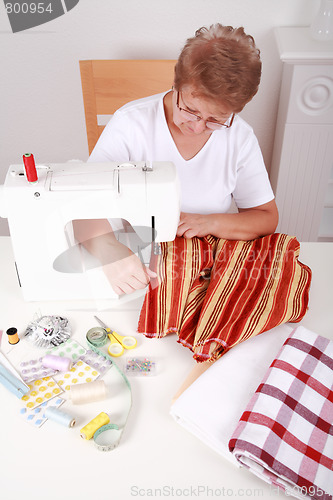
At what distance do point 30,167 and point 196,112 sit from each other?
484 mm

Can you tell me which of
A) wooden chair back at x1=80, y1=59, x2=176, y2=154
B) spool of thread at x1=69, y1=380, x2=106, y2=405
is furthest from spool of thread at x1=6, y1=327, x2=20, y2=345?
wooden chair back at x1=80, y1=59, x2=176, y2=154

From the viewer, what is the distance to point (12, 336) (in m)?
1.12

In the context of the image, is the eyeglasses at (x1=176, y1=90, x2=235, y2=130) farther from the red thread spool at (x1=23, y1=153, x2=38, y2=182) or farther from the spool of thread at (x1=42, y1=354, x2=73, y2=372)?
the spool of thread at (x1=42, y1=354, x2=73, y2=372)

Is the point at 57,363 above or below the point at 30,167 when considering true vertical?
below

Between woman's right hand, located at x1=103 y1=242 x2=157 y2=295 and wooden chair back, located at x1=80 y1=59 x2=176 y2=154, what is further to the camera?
wooden chair back, located at x1=80 y1=59 x2=176 y2=154

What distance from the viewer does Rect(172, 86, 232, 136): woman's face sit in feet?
4.00

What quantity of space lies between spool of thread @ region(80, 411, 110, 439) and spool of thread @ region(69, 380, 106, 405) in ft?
0.16

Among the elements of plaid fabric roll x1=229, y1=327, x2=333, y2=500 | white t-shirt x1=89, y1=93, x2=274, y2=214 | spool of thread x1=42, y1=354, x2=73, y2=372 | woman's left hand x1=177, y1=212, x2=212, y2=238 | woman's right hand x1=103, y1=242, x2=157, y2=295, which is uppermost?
white t-shirt x1=89, y1=93, x2=274, y2=214

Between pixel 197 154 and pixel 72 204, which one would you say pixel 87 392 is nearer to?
pixel 72 204

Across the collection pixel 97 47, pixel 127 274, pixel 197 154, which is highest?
pixel 97 47

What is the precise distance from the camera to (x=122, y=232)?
131 cm

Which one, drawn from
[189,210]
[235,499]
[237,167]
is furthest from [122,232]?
[235,499]

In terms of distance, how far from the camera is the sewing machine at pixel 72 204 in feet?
3.45

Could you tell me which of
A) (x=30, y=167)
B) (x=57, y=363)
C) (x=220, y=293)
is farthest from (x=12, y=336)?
(x=220, y=293)
